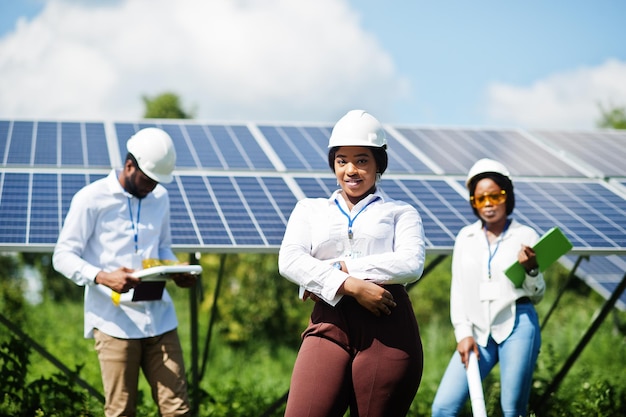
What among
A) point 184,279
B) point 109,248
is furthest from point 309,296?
point 109,248

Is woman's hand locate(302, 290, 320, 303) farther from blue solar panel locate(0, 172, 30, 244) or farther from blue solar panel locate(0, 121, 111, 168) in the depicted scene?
blue solar panel locate(0, 121, 111, 168)

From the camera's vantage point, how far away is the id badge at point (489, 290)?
18.5 feet

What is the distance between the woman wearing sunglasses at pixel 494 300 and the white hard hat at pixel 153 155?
1906 mm

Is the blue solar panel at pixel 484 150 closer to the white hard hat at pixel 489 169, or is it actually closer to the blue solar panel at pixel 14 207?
the white hard hat at pixel 489 169

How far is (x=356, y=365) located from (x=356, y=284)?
1.15 feet

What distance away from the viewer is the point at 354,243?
402cm

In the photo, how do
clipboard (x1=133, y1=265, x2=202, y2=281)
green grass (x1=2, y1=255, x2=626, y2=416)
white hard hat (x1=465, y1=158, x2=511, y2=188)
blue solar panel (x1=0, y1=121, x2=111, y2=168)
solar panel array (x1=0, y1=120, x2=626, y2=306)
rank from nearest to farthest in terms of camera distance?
clipboard (x1=133, y1=265, x2=202, y2=281)
white hard hat (x1=465, y1=158, x2=511, y2=188)
solar panel array (x1=0, y1=120, x2=626, y2=306)
blue solar panel (x1=0, y1=121, x2=111, y2=168)
green grass (x1=2, y1=255, x2=626, y2=416)

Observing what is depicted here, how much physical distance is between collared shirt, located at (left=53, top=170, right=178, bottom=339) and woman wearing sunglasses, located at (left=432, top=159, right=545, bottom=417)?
71.3 inches

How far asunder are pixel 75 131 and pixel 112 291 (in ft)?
12.9

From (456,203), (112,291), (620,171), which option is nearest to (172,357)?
(112,291)

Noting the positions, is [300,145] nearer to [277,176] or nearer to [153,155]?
[277,176]

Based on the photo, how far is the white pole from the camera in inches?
191

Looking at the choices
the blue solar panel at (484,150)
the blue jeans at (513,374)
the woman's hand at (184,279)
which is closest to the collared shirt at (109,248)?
the woman's hand at (184,279)

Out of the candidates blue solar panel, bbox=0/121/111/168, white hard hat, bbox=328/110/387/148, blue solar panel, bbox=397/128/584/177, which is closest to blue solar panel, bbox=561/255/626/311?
blue solar panel, bbox=397/128/584/177
